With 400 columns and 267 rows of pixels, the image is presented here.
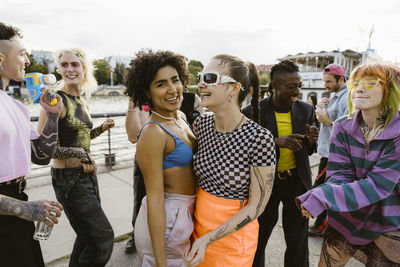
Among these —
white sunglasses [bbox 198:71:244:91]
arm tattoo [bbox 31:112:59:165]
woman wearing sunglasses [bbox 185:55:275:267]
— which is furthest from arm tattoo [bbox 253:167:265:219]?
arm tattoo [bbox 31:112:59:165]

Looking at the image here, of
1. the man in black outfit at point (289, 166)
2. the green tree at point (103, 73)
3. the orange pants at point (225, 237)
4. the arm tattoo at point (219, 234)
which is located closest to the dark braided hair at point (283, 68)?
the man in black outfit at point (289, 166)

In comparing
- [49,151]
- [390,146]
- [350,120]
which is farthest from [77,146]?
[390,146]

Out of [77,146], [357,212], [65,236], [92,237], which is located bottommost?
[65,236]

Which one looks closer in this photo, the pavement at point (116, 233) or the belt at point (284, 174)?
the belt at point (284, 174)

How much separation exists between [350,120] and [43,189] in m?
5.09

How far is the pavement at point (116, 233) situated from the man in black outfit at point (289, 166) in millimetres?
540

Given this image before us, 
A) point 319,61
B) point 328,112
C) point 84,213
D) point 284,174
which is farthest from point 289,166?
point 319,61

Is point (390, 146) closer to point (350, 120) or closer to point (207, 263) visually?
point (350, 120)

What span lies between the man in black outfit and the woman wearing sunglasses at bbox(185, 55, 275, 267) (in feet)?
3.35

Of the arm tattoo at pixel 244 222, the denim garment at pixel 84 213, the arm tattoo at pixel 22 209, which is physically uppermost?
the arm tattoo at pixel 22 209

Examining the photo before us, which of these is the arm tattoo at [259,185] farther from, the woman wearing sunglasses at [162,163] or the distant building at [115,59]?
the distant building at [115,59]

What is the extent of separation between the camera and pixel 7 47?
5.03 ft

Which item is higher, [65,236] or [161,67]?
[161,67]

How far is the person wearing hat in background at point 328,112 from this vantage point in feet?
12.0
